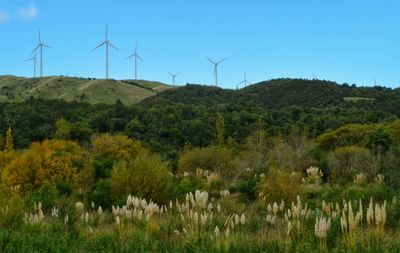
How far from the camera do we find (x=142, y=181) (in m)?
15.0

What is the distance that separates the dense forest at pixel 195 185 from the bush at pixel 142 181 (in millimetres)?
42

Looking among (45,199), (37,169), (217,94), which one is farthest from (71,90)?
(45,199)

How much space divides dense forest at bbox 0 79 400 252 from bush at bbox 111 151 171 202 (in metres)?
0.04

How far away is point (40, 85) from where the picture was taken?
139 metres

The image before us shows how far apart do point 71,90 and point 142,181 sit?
397ft

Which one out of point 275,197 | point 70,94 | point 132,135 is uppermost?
point 70,94

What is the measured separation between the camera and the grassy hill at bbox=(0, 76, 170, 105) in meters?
122

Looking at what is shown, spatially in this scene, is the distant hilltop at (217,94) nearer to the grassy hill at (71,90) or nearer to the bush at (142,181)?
the grassy hill at (71,90)

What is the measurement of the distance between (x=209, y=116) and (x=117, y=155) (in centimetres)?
3369

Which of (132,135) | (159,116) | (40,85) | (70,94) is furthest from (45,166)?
(40,85)

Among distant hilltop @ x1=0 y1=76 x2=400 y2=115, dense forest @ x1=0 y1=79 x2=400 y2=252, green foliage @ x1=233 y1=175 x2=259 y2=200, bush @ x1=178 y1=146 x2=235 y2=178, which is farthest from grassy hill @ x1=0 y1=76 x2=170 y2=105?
green foliage @ x1=233 y1=175 x2=259 y2=200

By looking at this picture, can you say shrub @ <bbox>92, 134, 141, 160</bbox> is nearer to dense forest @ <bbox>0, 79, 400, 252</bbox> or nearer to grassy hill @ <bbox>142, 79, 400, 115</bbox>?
dense forest @ <bbox>0, 79, 400, 252</bbox>

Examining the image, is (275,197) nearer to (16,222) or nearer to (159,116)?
(16,222)

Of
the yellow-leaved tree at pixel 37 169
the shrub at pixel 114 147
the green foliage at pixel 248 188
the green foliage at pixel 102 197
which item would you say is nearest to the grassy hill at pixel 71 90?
the shrub at pixel 114 147
